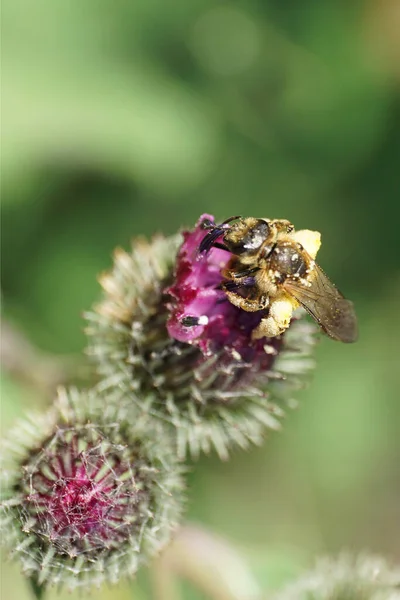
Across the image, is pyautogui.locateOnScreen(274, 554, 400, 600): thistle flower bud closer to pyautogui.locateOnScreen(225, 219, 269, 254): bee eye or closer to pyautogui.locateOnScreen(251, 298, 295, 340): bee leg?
pyautogui.locateOnScreen(251, 298, 295, 340): bee leg

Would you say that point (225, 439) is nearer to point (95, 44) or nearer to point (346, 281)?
point (346, 281)

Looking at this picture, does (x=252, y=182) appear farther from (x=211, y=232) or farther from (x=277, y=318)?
(x=277, y=318)

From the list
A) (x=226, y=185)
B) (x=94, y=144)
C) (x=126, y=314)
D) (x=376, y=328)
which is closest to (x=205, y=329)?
(x=126, y=314)

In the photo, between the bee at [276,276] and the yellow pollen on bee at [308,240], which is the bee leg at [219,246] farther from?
the yellow pollen on bee at [308,240]

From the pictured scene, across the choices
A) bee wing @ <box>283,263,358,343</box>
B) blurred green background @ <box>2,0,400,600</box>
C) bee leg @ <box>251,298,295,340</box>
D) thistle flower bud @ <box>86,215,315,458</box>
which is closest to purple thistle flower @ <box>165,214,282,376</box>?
thistle flower bud @ <box>86,215,315,458</box>

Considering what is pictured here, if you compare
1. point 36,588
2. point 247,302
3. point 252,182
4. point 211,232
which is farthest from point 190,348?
point 252,182

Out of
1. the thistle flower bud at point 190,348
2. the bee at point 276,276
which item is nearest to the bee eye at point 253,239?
the bee at point 276,276

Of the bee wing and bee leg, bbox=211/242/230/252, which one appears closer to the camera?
the bee wing
